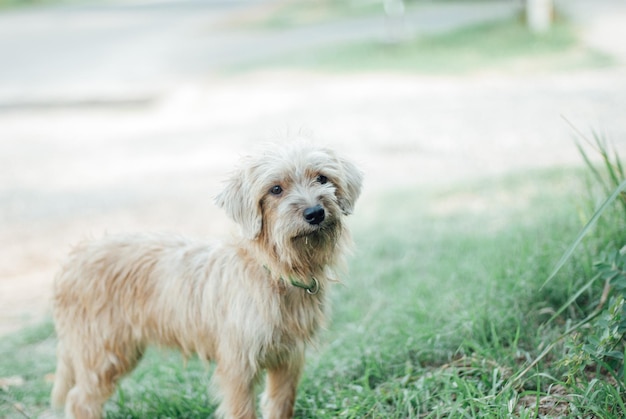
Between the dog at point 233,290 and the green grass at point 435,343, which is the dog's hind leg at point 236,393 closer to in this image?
the dog at point 233,290

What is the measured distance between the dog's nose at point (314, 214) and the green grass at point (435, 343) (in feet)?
3.46

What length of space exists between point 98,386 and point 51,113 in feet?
34.6

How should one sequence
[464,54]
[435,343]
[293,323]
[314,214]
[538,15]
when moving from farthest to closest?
[538,15]
[464,54]
[435,343]
[293,323]
[314,214]

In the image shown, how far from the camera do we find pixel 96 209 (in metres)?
9.12

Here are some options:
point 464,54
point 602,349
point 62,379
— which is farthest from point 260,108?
point 602,349

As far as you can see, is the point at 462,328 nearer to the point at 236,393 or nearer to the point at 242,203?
the point at 236,393

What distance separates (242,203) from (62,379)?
1.68 meters

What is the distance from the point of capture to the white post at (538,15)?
1686 centimetres

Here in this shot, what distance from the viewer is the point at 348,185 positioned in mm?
4180

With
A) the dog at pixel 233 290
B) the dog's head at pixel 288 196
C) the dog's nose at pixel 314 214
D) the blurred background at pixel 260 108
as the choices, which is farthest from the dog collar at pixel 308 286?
the blurred background at pixel 260 108

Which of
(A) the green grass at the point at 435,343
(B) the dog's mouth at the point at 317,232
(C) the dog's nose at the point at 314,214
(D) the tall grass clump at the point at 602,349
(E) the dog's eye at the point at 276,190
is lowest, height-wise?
(A) the green grass at the point at 435,343

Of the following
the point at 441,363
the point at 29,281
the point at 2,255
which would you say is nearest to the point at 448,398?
the point at 441,363

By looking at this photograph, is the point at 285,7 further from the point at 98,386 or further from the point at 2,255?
the point at 98,386

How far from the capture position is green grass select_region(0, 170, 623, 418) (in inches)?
153
